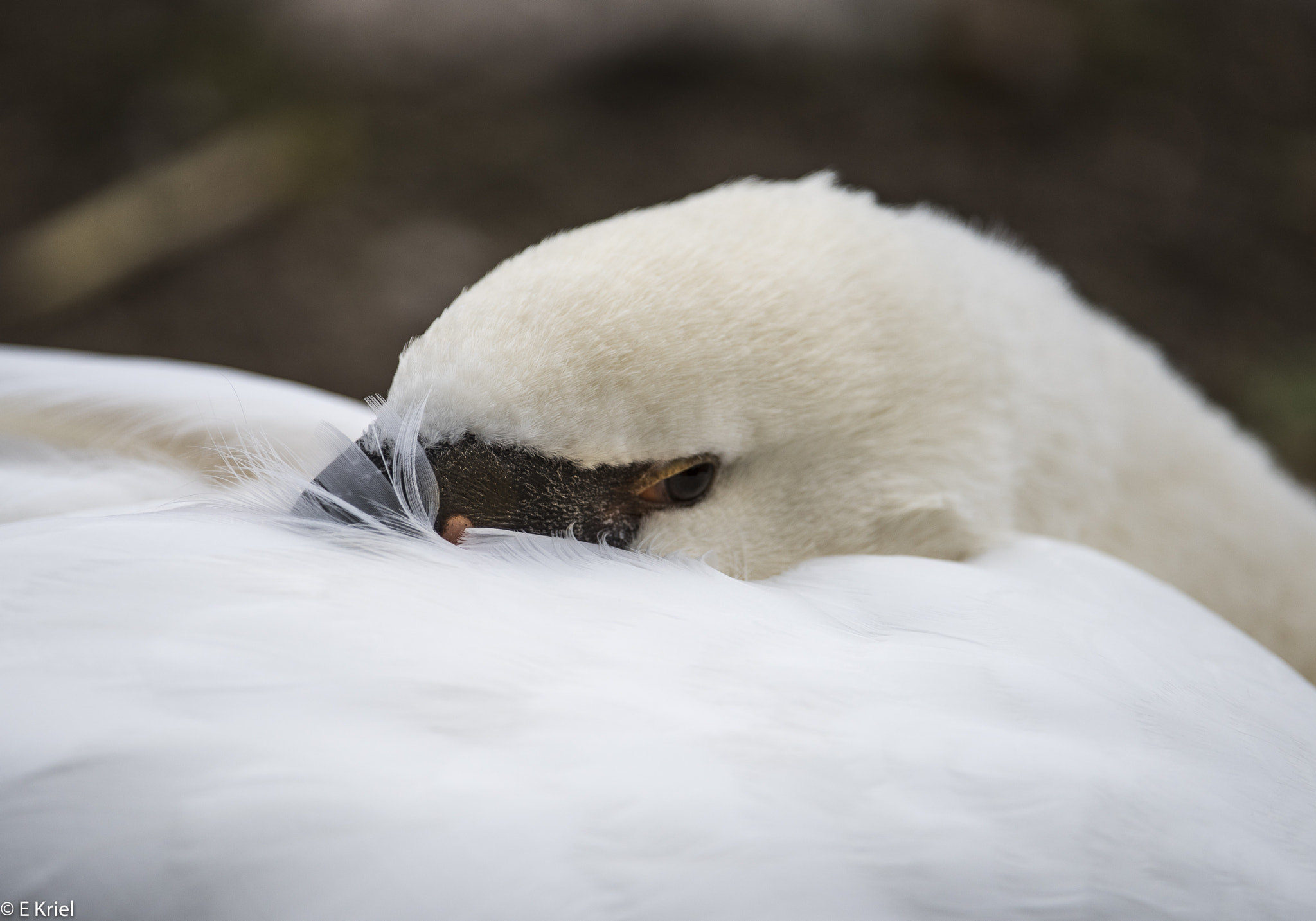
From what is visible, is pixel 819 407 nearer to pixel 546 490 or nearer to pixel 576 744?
pixel 546 490

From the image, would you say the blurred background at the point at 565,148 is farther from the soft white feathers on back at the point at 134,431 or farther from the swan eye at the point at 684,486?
the swan eye at the point at 684,486

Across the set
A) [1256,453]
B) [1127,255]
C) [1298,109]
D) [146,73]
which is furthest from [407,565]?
[1298,109]

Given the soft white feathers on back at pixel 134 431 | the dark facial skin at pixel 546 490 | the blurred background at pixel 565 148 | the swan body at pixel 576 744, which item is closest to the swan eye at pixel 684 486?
the dark facial skin at pixel 546 490

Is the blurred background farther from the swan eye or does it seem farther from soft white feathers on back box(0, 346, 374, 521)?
the swan eye

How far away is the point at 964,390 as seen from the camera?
1.30m

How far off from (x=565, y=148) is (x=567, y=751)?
3449 millimetres

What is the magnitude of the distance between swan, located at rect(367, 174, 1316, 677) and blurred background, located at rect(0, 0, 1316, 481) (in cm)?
194

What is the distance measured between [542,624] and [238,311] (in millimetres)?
2846

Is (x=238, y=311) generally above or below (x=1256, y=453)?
above

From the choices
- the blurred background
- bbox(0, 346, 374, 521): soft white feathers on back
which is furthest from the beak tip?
the blurred background

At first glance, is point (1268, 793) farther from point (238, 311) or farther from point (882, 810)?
point (238, 311)

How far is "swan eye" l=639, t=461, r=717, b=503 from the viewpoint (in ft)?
3.91

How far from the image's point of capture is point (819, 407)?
122cm

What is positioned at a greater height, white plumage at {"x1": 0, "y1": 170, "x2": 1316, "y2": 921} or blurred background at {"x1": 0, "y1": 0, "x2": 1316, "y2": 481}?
blurred background at {"x1": 0, "y1": 0, "x2": 1316, "y2": 481}
